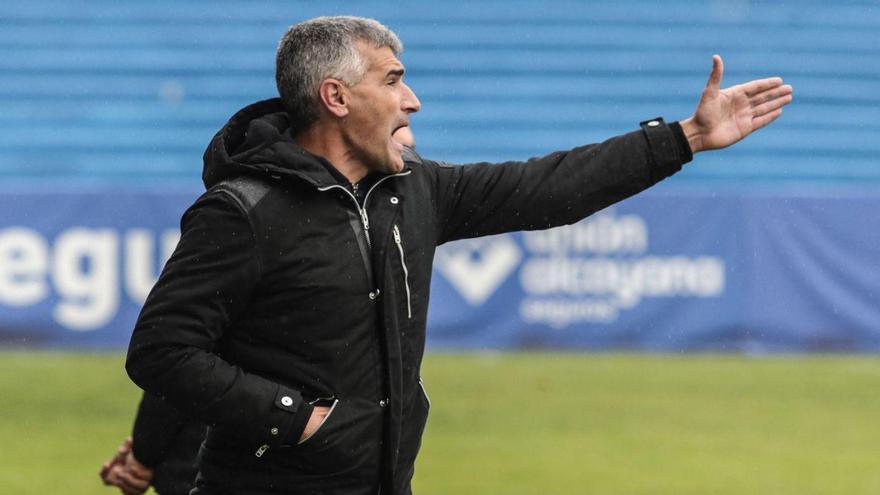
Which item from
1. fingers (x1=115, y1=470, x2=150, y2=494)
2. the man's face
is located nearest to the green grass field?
fingers (x1=115, y1=470, x2=150, y2=494)

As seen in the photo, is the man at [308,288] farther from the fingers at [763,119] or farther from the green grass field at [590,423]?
the green grass field at [590,423]

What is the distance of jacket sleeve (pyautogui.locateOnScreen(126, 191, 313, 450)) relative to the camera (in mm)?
3311

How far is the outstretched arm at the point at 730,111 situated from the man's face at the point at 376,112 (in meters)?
0.76

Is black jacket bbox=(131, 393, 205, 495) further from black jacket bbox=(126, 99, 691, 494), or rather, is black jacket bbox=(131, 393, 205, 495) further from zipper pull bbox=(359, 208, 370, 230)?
zipper pull bbox=(359, 208, 370, 230)

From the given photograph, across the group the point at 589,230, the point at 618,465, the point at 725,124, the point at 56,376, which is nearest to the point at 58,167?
the point at 56,376

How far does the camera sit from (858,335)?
12.8m

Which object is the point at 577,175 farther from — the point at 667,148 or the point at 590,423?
the point at 590,423

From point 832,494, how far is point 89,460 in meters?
4.04

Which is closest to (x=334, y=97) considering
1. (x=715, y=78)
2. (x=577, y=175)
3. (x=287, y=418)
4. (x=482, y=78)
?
(x=577, y=175)

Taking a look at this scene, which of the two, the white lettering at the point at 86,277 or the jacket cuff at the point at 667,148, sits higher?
the jacket cuff at the point at 667,148

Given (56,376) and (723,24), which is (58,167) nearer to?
(56,376)

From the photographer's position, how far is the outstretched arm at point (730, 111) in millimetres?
3787

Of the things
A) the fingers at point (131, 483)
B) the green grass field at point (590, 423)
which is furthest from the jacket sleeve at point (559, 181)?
the green grass field at point (590, 423)

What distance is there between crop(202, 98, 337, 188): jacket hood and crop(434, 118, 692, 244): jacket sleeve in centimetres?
43
